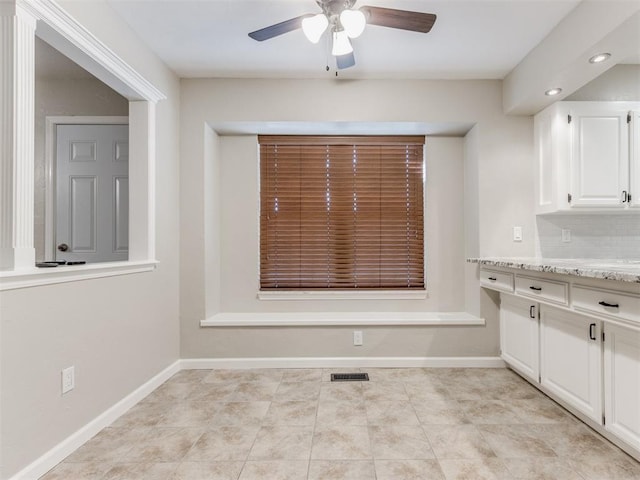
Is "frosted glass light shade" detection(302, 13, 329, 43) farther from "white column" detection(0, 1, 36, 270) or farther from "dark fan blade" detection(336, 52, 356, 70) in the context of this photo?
"white column" detection(0, 1, 36, 270)

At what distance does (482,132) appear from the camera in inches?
110

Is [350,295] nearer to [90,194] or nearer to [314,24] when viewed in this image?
[314,24]

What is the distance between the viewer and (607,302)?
1.55m

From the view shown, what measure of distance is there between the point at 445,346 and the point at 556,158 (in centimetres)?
172

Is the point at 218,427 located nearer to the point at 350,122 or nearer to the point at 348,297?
the point at 348,297

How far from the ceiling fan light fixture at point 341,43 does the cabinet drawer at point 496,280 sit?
189 cm

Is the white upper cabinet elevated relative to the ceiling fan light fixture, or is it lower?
lower

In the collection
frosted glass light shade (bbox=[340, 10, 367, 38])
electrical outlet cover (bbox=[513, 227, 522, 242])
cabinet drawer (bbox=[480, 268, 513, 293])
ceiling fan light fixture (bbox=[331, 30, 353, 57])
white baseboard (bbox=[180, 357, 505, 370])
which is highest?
ceiling fan light fixture (bbox=[331, 30, 353, 57])

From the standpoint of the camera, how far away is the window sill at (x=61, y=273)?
135cm

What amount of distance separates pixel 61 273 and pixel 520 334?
115 inches

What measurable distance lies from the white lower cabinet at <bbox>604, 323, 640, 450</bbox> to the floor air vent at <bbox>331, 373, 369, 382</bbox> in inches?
57.2

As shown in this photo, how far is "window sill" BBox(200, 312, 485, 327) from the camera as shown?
9.14 ft

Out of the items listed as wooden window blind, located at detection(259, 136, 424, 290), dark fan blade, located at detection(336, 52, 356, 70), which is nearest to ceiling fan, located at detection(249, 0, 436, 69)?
dark fan blade, located at detection(336, 52, 356, 70)

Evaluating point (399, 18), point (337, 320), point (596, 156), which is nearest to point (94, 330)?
point (337, 320)
